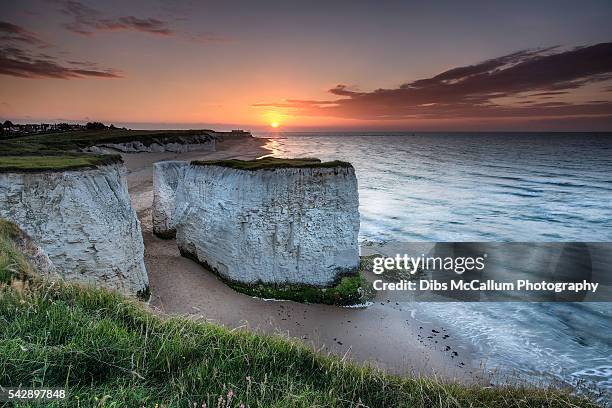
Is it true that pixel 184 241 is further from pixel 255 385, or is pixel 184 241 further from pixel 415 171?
pixel 415 171

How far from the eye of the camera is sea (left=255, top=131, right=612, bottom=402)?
1130 cm

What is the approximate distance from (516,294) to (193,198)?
14.2 metres

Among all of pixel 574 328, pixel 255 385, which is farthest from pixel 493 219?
pixel 255 385

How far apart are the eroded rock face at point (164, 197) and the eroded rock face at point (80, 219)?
700 centimetres

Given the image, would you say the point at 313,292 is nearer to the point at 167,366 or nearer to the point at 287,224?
the point at 287,224

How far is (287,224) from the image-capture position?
45.3 ft

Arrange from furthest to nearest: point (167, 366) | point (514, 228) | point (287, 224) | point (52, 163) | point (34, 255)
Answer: point (514, 228)
point (287, 224)
point (52, 163)
point (34, 255)
point (167, 366)

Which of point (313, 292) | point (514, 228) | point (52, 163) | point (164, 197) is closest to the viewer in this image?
point (52, 163)

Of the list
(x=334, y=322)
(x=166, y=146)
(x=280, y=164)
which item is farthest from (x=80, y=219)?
(x=166, y=146)

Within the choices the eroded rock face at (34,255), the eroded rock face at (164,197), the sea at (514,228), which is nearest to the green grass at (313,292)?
the sea at (514,228)

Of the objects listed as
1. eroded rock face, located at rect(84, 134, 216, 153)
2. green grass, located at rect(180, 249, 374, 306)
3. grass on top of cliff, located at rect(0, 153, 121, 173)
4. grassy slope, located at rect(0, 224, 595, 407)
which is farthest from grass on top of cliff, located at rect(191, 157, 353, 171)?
eroded rock face, located at rect(84, 134, 216, 153)

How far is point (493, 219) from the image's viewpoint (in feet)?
95.3

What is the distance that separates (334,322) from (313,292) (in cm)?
168

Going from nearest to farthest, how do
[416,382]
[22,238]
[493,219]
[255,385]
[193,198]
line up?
[255,385] < [416,382] < [22,238] < [193,198] < [493,219]
